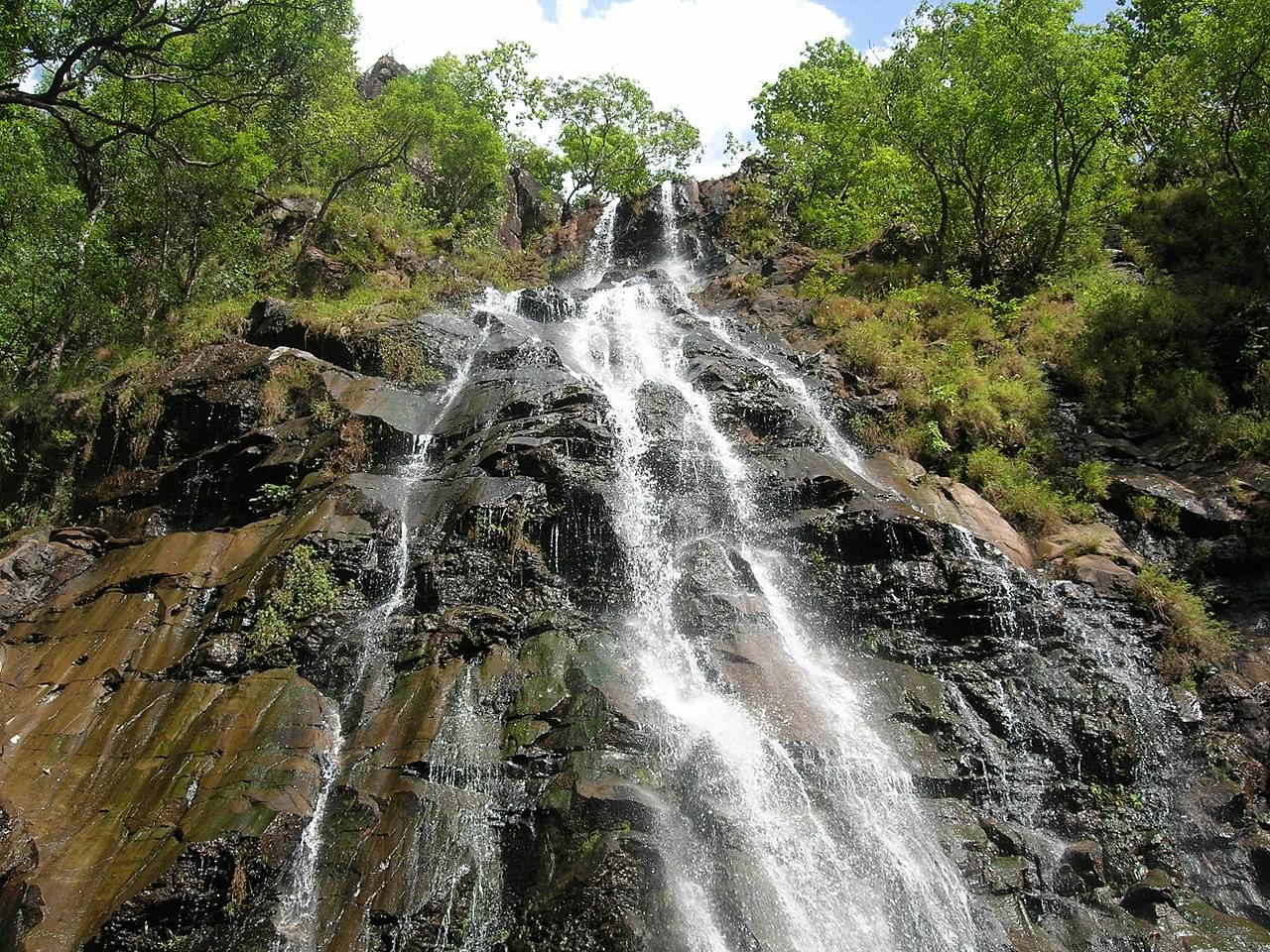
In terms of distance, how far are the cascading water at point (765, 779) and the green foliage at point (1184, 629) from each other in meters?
4.83

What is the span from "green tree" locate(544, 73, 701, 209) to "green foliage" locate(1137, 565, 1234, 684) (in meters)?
30.6

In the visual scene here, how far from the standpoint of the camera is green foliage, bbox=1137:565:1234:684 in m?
10.9

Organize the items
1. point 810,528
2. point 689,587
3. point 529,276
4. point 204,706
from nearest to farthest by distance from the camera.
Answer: point 204,706, point 689,587, point 810,528, point 529,276

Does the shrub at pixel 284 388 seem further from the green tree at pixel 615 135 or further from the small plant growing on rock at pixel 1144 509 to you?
the green tree at pixel 615 135

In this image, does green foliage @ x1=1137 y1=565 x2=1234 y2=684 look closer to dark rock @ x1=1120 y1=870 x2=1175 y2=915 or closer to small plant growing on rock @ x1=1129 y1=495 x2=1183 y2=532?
small plant growing on rock @ x1=1129 y1=495 x2=1183 y2=532

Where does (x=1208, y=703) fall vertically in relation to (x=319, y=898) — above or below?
above

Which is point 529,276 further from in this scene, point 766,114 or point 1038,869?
point 1038,869

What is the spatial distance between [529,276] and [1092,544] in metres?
22.7

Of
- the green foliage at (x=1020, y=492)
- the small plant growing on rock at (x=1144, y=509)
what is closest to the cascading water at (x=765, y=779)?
the green foliage at (x=1020, y=492)

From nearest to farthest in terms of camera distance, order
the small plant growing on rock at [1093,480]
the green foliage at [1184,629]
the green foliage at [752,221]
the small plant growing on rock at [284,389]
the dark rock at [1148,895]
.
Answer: the dark rock at [1148,895]
the green foliage at [1184,629]
the small plant growing on rock at [1093,480]
the small plant growing on rock at [284,389]
the green foliage at [752,221]

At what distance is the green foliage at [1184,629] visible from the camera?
1085cm

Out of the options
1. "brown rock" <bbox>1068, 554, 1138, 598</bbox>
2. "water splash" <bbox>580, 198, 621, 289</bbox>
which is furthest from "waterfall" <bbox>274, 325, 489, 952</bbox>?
"water splash" <bbox>580, 198, 621, 289</bbox>

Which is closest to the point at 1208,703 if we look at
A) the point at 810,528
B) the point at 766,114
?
the point at 810,528

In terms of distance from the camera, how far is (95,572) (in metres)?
12.4
